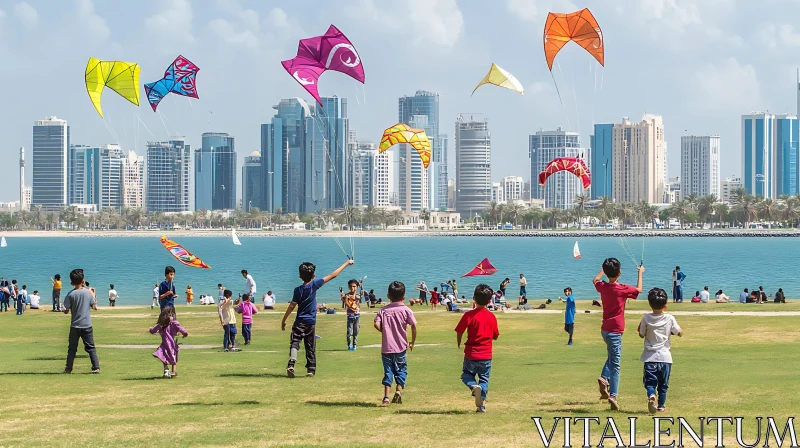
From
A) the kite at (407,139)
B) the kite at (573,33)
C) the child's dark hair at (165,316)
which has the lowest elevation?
the child's dark hair at (165,316)

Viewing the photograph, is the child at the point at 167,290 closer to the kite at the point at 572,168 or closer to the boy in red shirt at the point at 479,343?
the boy in red shirt at the point at 479,343

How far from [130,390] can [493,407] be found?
5.75 m

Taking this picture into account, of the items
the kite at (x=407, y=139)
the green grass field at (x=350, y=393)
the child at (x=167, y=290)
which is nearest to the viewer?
the green grass field at (x=350, y=393)

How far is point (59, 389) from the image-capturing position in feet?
51.5

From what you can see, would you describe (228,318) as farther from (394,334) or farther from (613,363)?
(613,363)

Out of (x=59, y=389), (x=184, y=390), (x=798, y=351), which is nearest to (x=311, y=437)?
(x=184, y=390)

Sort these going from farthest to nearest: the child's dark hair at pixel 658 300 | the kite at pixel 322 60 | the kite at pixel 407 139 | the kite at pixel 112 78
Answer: the kite at pixel 407 139 < the kite at pixel 112 78 < the kite at pixel 322 60 < the child's dark hair at pixel 658 300

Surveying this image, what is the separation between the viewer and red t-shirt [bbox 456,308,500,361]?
42.7 ft

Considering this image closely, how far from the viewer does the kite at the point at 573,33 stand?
3123cm

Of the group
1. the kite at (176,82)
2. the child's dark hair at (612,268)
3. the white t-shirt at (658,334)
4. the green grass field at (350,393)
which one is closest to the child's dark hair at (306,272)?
the green grass field at (350,393)

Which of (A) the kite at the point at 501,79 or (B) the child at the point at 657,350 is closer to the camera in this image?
(B) the child at the point at 657,350

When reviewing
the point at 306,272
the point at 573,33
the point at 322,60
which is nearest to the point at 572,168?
the point at 573,33

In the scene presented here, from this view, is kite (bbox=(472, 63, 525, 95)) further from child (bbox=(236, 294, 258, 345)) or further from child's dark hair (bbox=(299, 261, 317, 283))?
child's dark hair (bbox=(299, 261, 317, 283))

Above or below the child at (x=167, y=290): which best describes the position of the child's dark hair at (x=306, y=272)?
above
